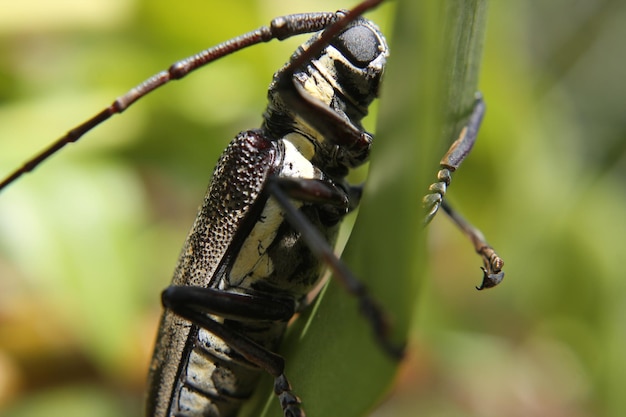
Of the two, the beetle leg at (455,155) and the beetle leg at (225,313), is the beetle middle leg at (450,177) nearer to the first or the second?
the beetle leg at (455,155)

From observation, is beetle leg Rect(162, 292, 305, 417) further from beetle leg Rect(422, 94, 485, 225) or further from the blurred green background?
the blurred green background

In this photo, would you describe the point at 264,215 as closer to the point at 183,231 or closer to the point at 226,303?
the point at 226,303

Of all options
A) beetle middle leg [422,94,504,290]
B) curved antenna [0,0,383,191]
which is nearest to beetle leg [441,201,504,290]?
beetle middle leg [422,94,504,290]

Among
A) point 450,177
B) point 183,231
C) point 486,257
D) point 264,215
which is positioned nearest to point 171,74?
point 264,215

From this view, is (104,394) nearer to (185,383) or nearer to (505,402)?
(185,383)

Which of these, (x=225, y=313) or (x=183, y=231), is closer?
(x=225, y=313)

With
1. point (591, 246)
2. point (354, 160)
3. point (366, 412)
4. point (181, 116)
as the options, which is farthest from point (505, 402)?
point (366, 412)

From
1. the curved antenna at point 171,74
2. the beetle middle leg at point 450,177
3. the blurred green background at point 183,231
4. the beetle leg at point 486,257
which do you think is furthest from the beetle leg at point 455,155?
the blurred green background at point 183,231
